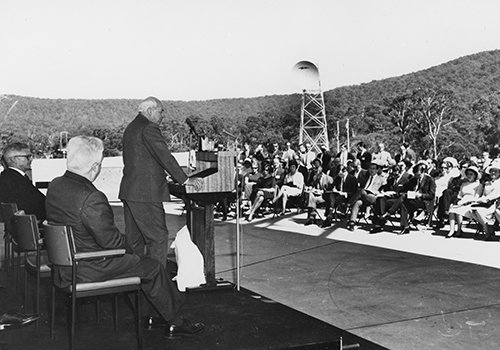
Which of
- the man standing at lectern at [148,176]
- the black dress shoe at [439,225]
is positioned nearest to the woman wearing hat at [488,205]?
the black dress shoe at [439,225]

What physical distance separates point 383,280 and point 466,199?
3637mm

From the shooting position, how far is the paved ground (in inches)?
181

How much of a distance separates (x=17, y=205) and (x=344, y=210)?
7633 mm

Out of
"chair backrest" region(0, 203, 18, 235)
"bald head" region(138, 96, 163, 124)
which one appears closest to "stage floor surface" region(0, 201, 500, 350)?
"chair backrest" region(0, 203, 18, 235)

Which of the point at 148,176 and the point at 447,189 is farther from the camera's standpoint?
the point at 447,189

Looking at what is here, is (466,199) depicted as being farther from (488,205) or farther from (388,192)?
(388,192)

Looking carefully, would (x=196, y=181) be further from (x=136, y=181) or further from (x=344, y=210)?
(x=344, y=210)

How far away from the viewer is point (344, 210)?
38.4ft

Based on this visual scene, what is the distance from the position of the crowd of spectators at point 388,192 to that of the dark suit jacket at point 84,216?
6.87 m

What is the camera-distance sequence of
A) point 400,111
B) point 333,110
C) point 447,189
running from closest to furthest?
1. point 447,189
2. point 400,111
3. point 333,110

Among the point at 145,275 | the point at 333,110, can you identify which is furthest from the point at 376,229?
the point at 333,110

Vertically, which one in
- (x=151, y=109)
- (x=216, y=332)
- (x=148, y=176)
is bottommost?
(x=216, y=332)

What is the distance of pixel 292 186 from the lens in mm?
12133

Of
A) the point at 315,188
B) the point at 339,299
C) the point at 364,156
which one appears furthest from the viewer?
the point at 364,156
